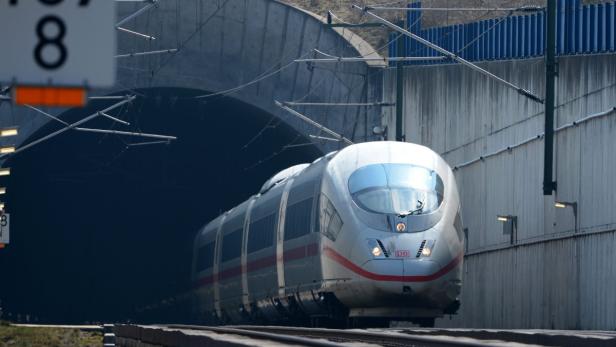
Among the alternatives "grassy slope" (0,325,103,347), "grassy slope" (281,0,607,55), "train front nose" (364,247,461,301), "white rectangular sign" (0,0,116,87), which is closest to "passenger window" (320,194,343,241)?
"train front nose" (364,247,461,301)

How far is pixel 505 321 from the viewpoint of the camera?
3506 cm

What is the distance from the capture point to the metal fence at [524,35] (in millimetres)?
30500

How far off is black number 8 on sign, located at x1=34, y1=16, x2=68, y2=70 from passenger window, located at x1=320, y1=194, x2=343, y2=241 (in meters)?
18.4

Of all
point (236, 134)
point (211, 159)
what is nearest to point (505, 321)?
point (236, 134)

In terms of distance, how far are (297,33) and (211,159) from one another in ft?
38.9

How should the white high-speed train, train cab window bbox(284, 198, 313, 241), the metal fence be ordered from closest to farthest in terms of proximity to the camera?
1. the white high-speed train
2. train cab window bbox(284, 198, 313, 241)
3. the metal fence

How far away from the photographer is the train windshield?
2566cm

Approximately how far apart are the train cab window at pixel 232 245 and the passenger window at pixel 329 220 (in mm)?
11558

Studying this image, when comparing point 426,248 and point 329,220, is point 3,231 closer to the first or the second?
point 329,220

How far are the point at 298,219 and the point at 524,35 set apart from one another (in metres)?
8.99

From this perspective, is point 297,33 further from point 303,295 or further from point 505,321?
point 303,295

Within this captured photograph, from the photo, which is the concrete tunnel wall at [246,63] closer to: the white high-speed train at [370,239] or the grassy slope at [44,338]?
the white high-speed train at [370,239]

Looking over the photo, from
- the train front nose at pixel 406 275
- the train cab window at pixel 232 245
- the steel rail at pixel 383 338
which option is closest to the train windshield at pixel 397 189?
the train front nose at pixel 406 275

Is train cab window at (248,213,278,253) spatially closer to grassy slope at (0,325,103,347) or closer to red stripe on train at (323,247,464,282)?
grassy slope at (0,325,103,347)
